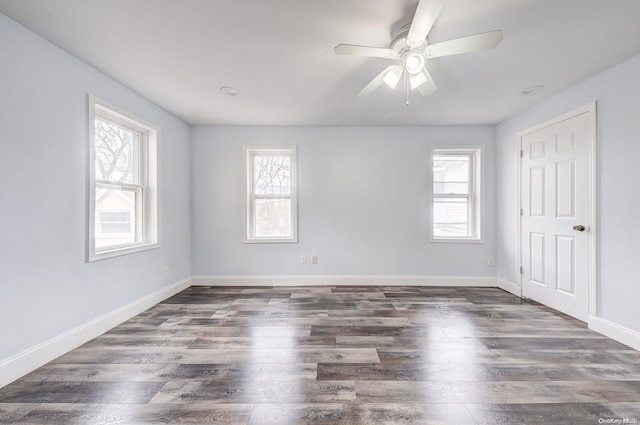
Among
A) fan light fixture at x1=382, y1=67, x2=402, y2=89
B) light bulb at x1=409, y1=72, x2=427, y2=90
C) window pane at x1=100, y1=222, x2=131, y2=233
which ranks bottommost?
window pane at x1=100, y1=222, x2=131, y2=233

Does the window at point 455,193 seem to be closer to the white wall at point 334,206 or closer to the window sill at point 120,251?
the white wall at point 334,206

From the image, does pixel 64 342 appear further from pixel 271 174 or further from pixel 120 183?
pixel 271 174

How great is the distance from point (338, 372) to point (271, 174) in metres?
3.03

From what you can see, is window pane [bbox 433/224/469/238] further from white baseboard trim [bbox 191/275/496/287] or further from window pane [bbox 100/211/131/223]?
window pane [bbox 100/211/131/223]

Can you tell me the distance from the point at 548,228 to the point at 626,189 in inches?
34.9

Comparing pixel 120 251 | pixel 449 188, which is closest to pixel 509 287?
pixel 449 188

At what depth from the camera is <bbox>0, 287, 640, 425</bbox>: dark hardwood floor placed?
1486 millimetres

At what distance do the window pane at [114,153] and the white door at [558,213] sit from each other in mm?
4895

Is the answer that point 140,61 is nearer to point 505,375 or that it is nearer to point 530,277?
point 505,375

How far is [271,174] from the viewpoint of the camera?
163 inches

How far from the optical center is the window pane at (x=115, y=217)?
2.65m

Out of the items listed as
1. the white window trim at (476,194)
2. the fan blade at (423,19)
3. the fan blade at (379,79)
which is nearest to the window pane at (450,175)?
the white window trim at (476,194)

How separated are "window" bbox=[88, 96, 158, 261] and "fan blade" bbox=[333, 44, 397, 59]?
2.29m

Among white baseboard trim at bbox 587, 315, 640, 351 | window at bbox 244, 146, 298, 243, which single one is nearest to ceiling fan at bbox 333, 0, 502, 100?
window at bbox 244, 146, 298, 243
